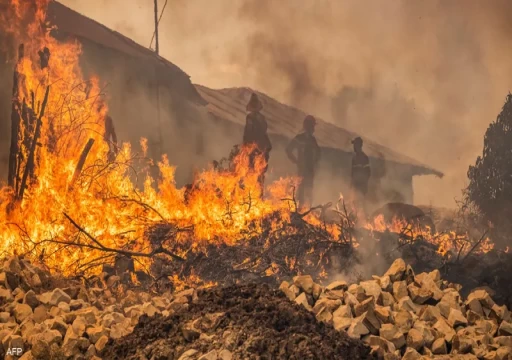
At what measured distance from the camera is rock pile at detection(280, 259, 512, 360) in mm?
5953

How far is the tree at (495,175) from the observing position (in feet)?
54.7

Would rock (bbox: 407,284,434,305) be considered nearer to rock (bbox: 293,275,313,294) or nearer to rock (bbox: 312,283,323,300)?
rock (bbox: 312,283,323,300)

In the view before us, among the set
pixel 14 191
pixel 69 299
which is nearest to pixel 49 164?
pixel 14 191

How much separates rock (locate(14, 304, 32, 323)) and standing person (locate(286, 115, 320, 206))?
396 inches

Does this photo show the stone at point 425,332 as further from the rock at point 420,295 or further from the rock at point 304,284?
the rock at point 304,284

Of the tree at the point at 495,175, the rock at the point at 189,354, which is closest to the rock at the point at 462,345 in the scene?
the rock at the point at 189,354

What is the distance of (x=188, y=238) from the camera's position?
974 centimetres

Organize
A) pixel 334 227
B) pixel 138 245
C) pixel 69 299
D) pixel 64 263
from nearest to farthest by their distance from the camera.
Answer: pixel 69 299 → pixel 64 263 → pixel 138 245 → pixel 334 227

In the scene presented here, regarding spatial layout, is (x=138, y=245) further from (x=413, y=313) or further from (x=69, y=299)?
(x=413, y=313)

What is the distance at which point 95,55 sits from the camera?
532 inches

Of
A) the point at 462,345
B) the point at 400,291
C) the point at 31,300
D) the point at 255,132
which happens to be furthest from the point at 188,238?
the point at 462,345

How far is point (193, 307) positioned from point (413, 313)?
258cm

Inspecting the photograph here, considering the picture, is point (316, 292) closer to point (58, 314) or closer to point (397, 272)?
point (397, 272)

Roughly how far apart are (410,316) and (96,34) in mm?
10613
